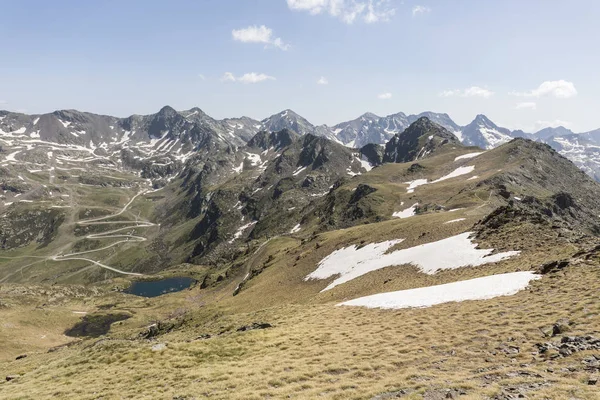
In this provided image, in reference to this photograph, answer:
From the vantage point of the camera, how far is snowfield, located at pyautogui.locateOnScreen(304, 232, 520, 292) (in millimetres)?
44750

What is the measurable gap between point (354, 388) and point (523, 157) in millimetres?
180975

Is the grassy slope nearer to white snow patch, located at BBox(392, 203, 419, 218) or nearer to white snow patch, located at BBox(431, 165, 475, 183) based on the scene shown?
white snow patch, located at BBox(392, 203, 419, 218)

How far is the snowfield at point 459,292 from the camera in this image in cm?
3103

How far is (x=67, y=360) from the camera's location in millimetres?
33875

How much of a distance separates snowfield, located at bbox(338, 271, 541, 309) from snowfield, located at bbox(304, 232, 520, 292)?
813 centimetres

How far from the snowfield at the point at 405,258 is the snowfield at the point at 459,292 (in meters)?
8.13

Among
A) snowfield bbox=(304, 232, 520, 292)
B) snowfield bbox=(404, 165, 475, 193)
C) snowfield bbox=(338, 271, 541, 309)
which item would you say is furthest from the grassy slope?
snowfield bbox=(404, 165, 475, 193)

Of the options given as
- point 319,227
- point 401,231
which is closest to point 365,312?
point 401,231

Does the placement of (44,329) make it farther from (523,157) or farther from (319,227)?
(523,157)

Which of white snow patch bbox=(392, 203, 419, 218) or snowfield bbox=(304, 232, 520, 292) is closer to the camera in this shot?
snowfield bbox=(304, 232, 520, 292)

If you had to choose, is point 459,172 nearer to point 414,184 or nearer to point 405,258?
point 414,184

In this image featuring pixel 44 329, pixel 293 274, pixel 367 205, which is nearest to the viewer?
pixel 293 274

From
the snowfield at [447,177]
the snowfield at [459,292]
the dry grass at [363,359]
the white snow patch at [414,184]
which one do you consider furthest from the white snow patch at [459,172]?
the dry grass at [363,359]

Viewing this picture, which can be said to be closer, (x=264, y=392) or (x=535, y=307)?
(x=264, y=392)
